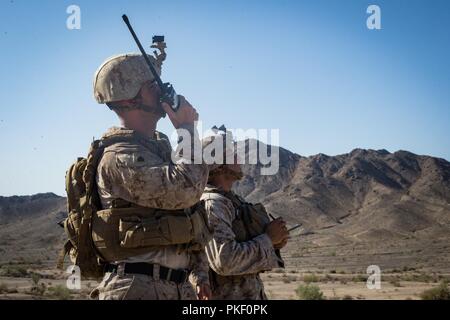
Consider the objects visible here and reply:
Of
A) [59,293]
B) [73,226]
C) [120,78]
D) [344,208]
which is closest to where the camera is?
[73,226]

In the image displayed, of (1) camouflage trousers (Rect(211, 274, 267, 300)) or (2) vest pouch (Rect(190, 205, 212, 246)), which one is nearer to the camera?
(2) vest pouch (Rect(190, 205, 212, 246))

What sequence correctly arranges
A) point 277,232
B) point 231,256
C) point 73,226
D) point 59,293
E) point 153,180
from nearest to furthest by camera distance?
point 153,180 < point 73,226 < point 231,256 < point 277,232 < point 59,293

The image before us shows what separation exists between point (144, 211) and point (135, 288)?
18.4 inches

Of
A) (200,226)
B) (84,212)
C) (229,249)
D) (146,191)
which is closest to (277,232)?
(229,249)

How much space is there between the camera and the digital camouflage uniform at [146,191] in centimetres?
323

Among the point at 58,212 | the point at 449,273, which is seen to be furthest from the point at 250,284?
the point at 58,212

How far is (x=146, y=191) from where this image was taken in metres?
3.24

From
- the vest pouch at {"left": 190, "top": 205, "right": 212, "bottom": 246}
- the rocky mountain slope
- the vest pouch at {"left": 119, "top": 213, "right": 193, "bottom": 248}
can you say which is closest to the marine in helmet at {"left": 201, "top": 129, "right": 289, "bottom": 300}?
the vest pouch at {"left": 190, "top": 205, "right": 212, "bottom": 246}

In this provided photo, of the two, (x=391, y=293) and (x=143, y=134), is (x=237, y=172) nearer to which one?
(x=143, y=134)

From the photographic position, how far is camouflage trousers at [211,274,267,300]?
14.9ft

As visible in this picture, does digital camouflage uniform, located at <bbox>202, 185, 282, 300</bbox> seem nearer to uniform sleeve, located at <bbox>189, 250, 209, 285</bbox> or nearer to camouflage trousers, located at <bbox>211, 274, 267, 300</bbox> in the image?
camouflage trousers, located at <bbox>211, 274, 267, 300</bbox>

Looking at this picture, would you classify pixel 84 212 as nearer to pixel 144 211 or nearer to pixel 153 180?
pixel 144 211

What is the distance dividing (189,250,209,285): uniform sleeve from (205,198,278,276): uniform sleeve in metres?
0.24

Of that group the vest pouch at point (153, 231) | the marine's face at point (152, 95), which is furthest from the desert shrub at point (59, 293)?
the vest pouch at point (153, 231)
